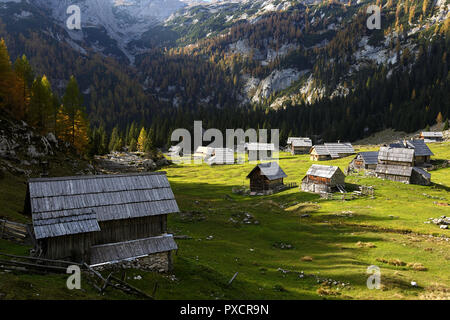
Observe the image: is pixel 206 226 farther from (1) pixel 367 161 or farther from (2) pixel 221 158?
(2) pixel 221 158

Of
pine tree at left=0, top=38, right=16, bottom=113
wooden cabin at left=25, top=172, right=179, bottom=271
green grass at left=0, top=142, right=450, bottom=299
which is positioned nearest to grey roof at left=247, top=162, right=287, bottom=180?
green grass at left=0, top=142, right=450, bottom=299

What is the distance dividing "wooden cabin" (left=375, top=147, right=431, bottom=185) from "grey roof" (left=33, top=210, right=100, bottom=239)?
68.7 meters

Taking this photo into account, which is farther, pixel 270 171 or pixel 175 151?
pixel 175 151

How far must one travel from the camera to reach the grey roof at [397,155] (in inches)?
2662

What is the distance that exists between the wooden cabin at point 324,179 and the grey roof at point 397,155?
1682cm

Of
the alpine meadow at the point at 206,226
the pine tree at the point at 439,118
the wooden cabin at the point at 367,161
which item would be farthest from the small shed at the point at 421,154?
the pine tree at the point at 439,118

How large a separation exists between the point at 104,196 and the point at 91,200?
100 cm

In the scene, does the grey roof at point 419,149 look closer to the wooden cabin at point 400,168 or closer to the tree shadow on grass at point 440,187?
the wooden cabin at point 400,168

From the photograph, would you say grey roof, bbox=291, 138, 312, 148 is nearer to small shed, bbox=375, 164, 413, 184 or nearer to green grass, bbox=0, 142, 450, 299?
small shed, bbox=375, 164, 413, 184

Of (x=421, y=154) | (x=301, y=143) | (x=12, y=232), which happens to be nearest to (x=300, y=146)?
(x=301, y=143)

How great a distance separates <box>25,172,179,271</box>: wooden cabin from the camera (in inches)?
730

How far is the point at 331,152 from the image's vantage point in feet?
355
